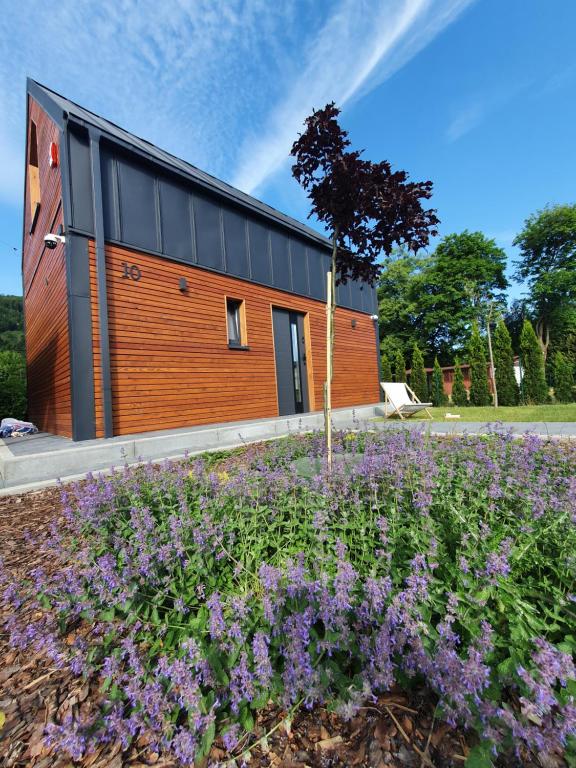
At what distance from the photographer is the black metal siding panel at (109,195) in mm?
5773

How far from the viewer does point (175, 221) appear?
6781 millimetres

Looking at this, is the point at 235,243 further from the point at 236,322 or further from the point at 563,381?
the point at 563,381

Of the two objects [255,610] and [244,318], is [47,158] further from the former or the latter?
[255,610]

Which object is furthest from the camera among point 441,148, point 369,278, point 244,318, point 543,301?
point 543,301

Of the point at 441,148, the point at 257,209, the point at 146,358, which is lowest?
the point at 146,358

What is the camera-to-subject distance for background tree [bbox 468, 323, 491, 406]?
41.1ft

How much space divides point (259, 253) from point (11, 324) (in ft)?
101

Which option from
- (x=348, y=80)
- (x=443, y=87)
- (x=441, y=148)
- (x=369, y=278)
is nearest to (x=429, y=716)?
(x=369, y=278)

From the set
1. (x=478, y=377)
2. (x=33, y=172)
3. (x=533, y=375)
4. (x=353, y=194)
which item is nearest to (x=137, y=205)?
(x=33, y=172)

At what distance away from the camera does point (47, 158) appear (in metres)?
6.81

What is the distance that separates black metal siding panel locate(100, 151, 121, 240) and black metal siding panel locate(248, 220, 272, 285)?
123 inches

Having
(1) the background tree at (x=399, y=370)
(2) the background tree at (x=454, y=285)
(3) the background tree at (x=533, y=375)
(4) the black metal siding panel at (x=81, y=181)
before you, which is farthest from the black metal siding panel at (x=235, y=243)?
(2) the background tree at (x=454, y=285)

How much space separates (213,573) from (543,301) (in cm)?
3117

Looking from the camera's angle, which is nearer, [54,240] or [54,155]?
[54,240]
